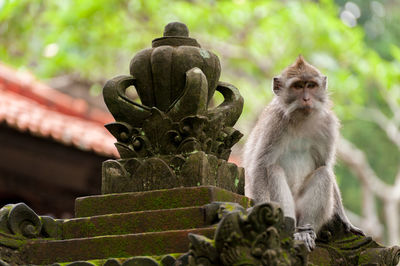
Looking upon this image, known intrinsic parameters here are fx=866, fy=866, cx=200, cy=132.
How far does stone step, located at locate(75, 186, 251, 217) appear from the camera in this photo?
4.52 meters

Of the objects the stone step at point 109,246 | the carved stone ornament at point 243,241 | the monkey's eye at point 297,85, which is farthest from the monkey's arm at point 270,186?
the carved stone ornament at point 243,241

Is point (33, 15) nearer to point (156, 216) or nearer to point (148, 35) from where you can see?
point (148, 35)

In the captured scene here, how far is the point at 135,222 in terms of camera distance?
4539 millimetres

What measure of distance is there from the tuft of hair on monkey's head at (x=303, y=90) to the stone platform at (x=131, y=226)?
1627 mm

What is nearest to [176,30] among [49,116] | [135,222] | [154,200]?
[154,200]

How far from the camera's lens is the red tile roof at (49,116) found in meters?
11.1

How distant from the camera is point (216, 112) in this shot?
4934 millimetres

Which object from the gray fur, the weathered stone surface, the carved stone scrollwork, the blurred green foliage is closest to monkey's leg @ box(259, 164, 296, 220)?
the gray fur

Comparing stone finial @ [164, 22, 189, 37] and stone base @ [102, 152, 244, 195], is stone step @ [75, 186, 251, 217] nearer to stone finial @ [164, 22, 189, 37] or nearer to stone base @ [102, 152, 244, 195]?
stone base @ [102, 152, 244, 195]

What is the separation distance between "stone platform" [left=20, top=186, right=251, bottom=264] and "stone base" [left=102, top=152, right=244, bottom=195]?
0.10 m

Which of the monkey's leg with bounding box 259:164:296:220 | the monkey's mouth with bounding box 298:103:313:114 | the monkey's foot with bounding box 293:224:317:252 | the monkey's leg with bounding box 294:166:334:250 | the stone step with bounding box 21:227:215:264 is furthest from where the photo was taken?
the monkey's mouth with bounding box 298:103:313:114

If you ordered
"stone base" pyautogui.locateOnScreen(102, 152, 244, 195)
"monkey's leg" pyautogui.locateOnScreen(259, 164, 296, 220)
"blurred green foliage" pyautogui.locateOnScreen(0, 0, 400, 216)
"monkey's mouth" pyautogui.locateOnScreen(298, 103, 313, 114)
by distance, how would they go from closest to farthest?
"stone base" pyautogui.locateOnScreen(102, 152, 244, 195)
"monkey's leg" pyautogui.locateOnScreen(259, 164, 296, 220)
"monkey's mouth" pyautogui.locateOnScreen(298, 103, 313, 114)
"blurred green foliage" pyautogui.locateOnScreen(0, 0, 400, 216)

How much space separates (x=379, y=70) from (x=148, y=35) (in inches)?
205

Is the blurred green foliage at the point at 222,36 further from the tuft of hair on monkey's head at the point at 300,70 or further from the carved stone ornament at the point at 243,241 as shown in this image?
the carved stone ornament at the point at 243,241
